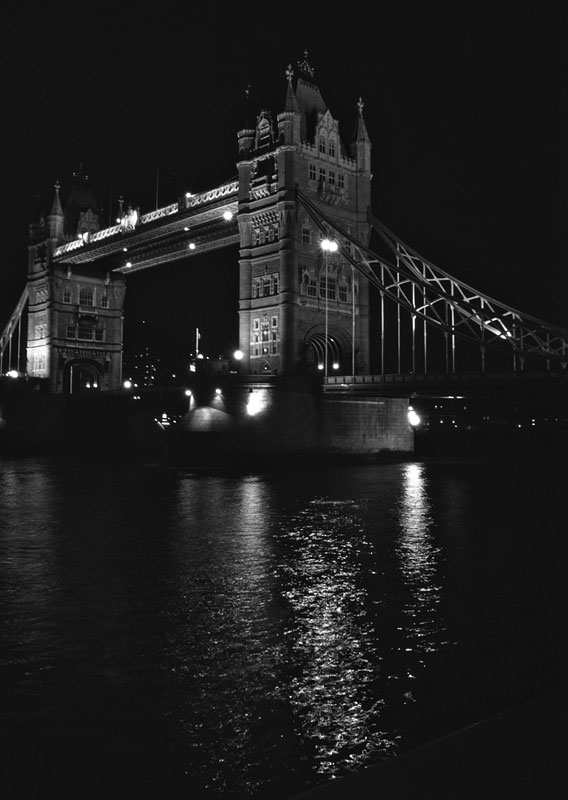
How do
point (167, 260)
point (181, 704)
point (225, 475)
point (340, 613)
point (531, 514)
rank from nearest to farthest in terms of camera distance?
point (181, 704), point (340, 613), point (531, 514), point (225, 475), point (167, 260)

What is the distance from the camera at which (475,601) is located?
11750 millimetres

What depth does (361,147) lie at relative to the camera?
56125 mm

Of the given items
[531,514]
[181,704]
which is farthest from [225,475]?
[181,704]

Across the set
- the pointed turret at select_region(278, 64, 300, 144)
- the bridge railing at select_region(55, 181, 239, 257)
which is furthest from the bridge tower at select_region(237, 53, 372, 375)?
the bridge railing at select_region(55, 181, 239, 257)

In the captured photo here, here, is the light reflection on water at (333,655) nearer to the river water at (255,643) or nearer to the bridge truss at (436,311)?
the river water at (255,643)

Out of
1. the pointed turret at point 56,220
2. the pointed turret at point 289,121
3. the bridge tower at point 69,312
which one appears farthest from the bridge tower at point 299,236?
the pointed turret at point 56,220

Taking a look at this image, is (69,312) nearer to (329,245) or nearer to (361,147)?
(361,147)

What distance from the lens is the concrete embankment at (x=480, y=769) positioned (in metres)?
3.60

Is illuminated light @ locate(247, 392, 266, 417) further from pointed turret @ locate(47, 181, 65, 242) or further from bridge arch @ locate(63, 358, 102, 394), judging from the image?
pointed turret @ locate(47, 181, 65, 242)

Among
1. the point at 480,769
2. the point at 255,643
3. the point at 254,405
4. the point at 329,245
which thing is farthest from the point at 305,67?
the point at 480,769

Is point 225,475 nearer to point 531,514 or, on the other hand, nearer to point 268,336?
point 268,336

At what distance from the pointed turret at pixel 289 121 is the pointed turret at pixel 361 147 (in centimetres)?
577

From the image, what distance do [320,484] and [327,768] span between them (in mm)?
28126

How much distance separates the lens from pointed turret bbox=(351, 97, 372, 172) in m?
56.0
